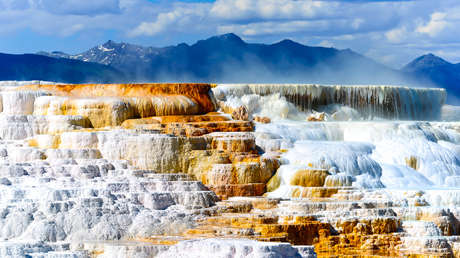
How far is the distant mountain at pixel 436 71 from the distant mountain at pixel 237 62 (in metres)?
2.27

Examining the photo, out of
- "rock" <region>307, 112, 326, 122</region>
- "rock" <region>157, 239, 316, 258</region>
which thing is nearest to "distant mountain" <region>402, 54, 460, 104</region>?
"rock" <region>307, 112, 326, 122</region>

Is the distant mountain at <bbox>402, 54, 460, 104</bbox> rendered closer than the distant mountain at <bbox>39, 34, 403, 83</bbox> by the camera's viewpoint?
No

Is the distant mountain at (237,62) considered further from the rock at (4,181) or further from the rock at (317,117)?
the rock at (4,181)

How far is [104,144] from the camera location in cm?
2969

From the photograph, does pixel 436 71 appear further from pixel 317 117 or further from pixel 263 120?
pixel 263 120

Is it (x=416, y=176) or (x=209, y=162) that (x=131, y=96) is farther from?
(x=416, y=176)

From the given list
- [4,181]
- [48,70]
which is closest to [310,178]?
[4,181]

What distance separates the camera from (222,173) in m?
29.1

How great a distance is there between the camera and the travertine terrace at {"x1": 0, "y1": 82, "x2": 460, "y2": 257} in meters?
22.7

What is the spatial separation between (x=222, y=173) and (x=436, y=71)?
4872cm

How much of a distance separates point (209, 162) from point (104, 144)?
3.19m

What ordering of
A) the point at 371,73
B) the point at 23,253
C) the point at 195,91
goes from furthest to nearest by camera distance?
the point at 371,73 → the point at 195,91 → the point at 23,253

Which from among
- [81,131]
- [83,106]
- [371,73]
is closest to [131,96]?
[83,106]

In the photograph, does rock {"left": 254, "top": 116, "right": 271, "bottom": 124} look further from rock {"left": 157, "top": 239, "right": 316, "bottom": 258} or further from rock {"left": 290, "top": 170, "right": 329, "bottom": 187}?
rock {"left": 157, "top": 239, "right": 316, "bottom": 258}
